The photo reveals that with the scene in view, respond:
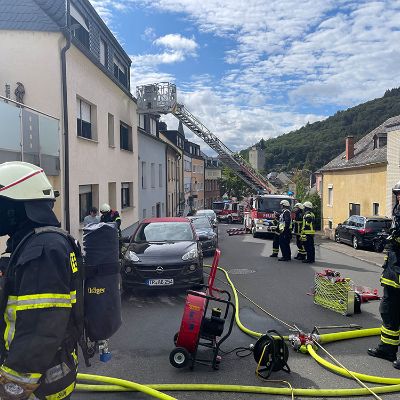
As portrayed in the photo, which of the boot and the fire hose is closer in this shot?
the fire hose

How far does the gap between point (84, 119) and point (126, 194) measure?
267 inches

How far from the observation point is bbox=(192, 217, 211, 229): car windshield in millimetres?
15508

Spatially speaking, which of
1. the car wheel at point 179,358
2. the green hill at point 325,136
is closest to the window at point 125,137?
the car wheel at point 179,358

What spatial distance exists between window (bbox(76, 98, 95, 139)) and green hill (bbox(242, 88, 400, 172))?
4544 cm

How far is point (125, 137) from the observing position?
18750 millimetres

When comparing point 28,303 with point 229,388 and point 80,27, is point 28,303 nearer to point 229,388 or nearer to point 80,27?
point 229,388

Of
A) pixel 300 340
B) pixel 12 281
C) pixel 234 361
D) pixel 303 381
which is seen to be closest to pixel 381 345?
pixel 300 340

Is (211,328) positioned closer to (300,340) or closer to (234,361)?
(234,361)

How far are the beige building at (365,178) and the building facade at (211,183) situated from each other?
3597cm

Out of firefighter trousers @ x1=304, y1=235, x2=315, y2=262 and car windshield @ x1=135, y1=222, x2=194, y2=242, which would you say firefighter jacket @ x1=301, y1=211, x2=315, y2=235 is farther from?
car windshield @ x1=135, y1=222, x2=194, y2=242

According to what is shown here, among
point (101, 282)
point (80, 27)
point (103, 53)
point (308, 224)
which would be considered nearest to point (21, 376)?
point (101, 282)

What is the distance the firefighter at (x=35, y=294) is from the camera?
6.42ft

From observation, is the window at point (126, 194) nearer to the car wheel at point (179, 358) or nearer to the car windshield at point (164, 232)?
the car windshield at point (164, 232)

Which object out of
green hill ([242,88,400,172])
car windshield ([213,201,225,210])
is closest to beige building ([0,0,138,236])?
car windshield ([213,201,225,210])
